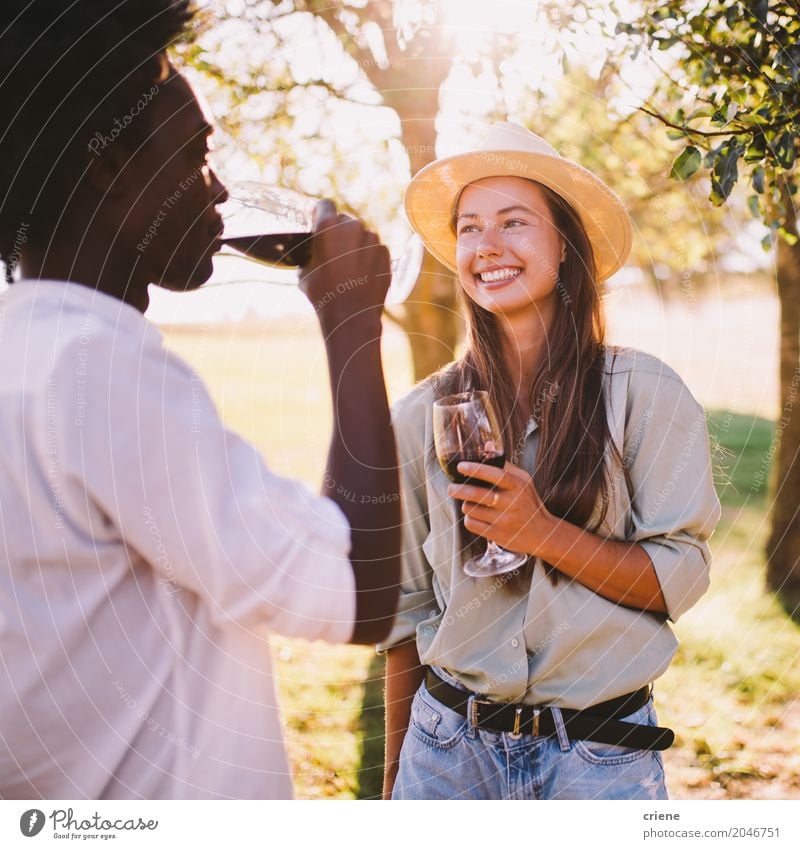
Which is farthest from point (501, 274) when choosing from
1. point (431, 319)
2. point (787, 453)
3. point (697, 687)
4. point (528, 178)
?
point (787, 453)

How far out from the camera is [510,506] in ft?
5.62

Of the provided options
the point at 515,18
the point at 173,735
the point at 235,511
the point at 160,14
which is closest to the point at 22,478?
the point at 235,511

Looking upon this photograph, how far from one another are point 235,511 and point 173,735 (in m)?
0.42

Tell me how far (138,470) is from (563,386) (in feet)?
3.65

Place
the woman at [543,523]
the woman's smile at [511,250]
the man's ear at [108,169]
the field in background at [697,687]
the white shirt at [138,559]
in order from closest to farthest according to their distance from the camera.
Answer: the white shirt at [138,559] → the man's ear at [108,169] → the woman at [543,523] → the woman's smile at [511,250] → the field in background at [697,687]

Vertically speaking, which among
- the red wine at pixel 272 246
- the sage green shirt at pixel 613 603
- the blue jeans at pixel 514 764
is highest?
the red wine at pixel 272 246

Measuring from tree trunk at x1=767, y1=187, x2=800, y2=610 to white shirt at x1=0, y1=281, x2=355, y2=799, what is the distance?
344 centimetres

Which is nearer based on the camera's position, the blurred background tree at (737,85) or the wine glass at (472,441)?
the wine glass at (472,441)

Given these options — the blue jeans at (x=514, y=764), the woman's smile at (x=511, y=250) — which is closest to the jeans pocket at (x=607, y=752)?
the blue jeans at (x=514, y=764)

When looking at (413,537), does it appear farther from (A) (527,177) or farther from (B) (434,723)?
(A) (527,177)

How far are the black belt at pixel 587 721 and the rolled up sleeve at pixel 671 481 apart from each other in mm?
220

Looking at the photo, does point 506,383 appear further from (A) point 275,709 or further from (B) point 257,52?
(B) point 257,52

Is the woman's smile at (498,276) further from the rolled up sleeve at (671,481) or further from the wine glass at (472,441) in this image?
the rolled up sleeve at (671,481)

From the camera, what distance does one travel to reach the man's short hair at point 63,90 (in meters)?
1.16
